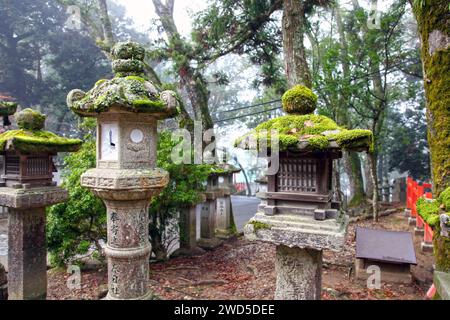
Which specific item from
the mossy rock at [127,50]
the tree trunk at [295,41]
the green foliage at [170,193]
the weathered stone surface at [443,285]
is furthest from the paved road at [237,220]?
the weathered stone surface at [443,285]

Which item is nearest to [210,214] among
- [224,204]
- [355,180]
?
[224,204]

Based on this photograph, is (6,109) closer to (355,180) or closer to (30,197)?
(30,197)

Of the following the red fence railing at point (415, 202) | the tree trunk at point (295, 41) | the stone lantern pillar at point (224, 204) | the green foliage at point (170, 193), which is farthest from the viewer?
the stone lantern pillar at point (224, 204)

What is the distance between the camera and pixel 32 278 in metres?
4.84

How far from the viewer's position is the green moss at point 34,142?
13.9ft

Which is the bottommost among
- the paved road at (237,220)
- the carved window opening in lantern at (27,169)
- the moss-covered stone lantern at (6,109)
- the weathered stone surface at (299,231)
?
the paved road at (237,220)

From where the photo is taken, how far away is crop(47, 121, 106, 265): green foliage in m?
5.55

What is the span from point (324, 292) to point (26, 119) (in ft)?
18.1

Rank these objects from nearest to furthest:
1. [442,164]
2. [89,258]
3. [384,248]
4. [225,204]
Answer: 1. [442,164]
2. [384,248]
3. [89,258]
4. [225,204]

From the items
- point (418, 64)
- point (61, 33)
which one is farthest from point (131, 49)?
point (61, 33)

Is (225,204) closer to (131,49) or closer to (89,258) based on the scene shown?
(89,258)

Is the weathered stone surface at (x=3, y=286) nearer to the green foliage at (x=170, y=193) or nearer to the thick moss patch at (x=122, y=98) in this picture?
the green foliage at (x=170, y=193)

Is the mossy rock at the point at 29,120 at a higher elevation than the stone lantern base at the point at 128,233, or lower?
higher

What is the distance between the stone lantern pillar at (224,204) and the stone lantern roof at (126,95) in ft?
15.6
